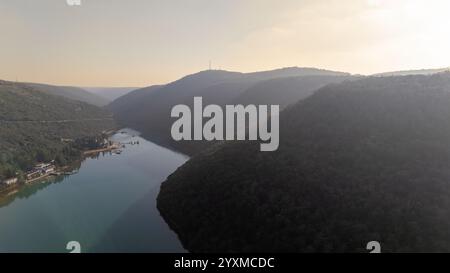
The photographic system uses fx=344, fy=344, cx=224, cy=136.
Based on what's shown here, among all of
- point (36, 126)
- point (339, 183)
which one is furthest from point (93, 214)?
point (36, 126)

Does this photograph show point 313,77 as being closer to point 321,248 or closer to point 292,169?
point 292,169

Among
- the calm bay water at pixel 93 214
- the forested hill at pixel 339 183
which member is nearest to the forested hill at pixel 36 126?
the calm bay water at pixel 93 214

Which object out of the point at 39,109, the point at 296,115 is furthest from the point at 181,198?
the point at 39,109

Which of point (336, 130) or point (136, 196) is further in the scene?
point (136, 196)

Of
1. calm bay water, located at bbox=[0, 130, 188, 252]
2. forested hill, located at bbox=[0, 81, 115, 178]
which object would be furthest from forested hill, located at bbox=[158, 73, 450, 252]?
forested hill, located at bbox=[0, 81, 115, 178]

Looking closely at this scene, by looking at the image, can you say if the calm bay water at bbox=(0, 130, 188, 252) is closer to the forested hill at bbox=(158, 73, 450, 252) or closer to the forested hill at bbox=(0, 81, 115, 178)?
the forested hill at bbox=(158, 73, 450, 252)

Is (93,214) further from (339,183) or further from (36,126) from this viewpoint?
(36,126)
